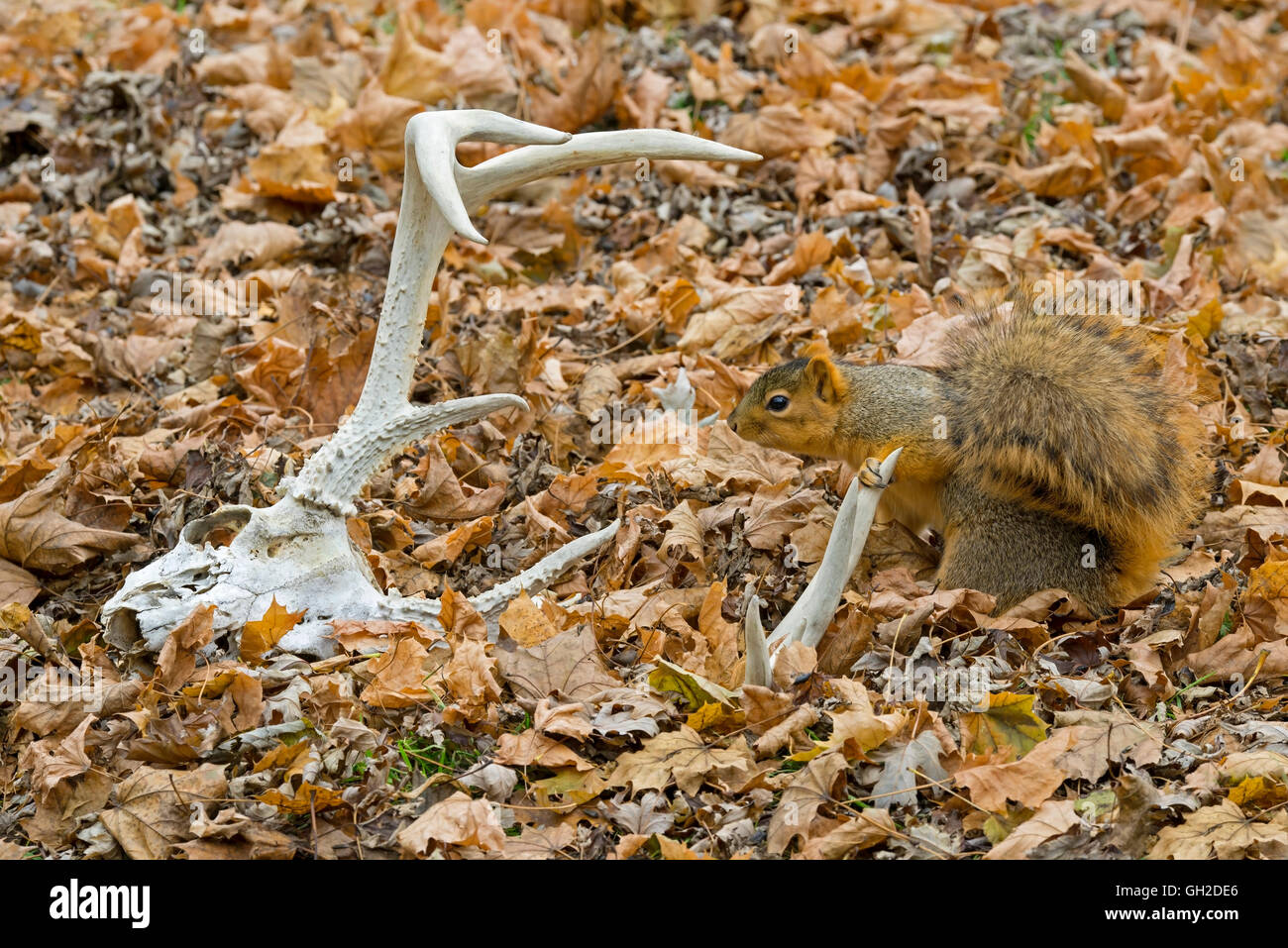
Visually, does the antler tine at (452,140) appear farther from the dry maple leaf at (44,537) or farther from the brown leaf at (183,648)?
the dry maple leaf at (44,537)

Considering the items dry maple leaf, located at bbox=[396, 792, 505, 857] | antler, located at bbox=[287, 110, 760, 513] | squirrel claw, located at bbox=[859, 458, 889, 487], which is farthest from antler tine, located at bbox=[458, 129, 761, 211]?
dry maple leaf, located at bbox=[396, 792, 505, 857]

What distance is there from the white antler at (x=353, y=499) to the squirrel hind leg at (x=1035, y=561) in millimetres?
1011

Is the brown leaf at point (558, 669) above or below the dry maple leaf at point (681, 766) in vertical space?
below

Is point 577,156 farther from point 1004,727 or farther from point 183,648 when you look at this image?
point 1004,727

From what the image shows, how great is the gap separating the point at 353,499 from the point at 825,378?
1.43 meters

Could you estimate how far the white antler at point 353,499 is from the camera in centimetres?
308

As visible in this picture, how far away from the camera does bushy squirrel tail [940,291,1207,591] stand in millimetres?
3340

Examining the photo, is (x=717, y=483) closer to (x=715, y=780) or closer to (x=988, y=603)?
(x=988, y=603)

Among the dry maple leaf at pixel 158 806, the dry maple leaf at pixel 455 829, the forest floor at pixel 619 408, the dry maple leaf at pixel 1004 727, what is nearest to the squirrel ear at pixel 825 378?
the forest floor at pixel 619 408

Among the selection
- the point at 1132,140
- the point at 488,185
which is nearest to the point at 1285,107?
the point at 1132,140

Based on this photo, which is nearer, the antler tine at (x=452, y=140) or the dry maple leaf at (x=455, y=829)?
the dry maple leaf at (x=455, y=829)

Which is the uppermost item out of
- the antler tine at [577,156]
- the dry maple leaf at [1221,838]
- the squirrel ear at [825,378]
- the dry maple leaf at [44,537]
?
the antler tine at [577,156]

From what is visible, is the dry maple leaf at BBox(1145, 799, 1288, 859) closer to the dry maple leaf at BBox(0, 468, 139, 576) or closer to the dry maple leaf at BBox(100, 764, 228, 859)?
the dry maple leaf at BBox(100, 764, 228, 859)
